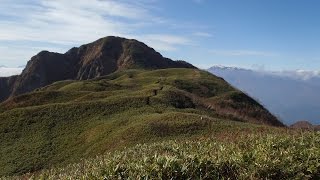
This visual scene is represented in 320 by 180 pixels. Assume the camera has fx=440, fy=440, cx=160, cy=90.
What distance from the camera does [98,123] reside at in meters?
51.5

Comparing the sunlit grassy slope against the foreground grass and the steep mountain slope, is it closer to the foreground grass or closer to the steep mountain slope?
the steep mountain slope

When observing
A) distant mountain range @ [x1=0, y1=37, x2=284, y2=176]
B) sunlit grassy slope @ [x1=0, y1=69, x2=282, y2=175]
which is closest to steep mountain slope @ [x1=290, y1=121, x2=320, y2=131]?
distant mountain range @ [x1=0, y1=37, x2=284, y2=176]

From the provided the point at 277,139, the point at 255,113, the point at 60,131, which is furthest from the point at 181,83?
the point at 277,139

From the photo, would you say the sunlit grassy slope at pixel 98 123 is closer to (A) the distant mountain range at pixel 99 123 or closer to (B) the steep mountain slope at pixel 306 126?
(A) the distant mountain range at pixel 99 123

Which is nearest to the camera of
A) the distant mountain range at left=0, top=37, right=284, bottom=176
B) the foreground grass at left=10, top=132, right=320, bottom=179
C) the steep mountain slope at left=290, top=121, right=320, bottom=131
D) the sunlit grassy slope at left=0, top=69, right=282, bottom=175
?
the foreground grass at left=10, top=132, right=320, bottom=179

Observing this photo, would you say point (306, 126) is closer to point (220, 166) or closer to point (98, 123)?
point (98, 123)

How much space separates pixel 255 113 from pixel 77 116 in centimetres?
3265

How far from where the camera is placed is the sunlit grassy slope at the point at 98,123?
134 ft

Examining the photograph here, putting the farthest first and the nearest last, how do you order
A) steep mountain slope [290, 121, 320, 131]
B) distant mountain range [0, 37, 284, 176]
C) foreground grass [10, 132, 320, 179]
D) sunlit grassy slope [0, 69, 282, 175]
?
sunlit grassy slope [0, 69, 282, 175]
distant mountain range [0, 37, 284, 176]
steep mountain slope [290, 121, 320, 131]
foreground grass [10, 132, 320, 179]

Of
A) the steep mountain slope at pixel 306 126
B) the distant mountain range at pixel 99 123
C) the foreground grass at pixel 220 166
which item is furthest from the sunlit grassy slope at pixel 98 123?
the foreground grass at pixel 220 166

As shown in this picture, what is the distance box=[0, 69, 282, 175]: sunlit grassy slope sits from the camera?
40906 mm

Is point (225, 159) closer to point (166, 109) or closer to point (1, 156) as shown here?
point (1, 156)

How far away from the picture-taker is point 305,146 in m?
15.7

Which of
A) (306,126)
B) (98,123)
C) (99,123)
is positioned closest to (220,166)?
(306,126)
